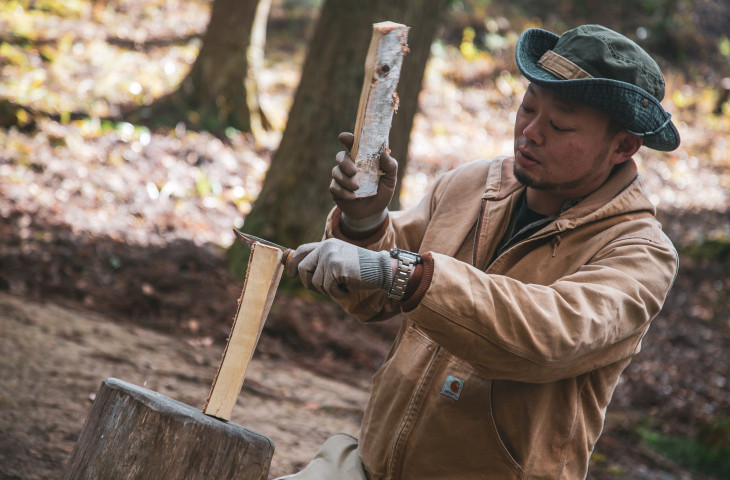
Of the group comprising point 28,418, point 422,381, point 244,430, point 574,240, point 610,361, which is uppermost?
point 574,240

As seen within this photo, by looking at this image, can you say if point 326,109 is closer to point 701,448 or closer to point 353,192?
point 353,192

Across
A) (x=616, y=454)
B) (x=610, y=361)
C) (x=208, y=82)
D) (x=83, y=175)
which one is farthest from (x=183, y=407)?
(x=208, y=82)

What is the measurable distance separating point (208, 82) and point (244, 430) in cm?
845

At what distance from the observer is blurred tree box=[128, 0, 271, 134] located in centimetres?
991

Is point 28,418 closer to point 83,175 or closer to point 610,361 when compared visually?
point 610,361

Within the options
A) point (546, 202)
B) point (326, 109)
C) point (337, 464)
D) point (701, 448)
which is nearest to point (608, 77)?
point (546, 202)

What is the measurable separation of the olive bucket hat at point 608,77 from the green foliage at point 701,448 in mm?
4200

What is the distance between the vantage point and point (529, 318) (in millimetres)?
1847

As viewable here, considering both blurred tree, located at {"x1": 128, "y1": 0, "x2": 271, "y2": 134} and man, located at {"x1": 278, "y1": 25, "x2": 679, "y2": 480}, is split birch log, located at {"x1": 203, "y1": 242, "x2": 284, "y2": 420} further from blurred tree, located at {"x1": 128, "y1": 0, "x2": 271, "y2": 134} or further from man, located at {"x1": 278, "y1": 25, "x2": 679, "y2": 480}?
blurred tree, located at {"x1": 128, "y1": 0, "x2": 271, "y2": 134}

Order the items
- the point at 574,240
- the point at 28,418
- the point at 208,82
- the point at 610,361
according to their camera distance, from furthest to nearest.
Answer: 1. the point at 208,82
2. the point at 28,418
3. the point at 574,240
4. the point at 610,361

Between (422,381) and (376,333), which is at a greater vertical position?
(422,381)

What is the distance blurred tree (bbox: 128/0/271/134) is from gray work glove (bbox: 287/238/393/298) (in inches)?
321

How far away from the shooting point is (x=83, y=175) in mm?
7352

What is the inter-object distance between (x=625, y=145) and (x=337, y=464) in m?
1.47
